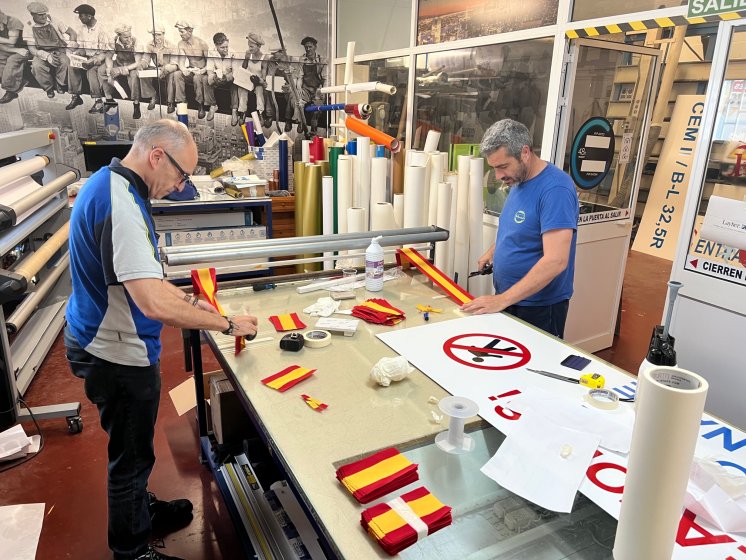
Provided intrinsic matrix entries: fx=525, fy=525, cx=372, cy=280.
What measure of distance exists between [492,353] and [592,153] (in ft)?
7.35

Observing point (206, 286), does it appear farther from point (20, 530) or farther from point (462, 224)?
point (462, 224)

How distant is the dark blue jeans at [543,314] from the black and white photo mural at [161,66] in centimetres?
405

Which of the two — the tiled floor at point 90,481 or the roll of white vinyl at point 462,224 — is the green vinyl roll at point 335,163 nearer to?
the roll of white vinyl at point 462,224

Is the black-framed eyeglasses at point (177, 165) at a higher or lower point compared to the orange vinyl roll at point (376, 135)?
lower

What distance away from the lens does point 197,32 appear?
5.08 meters

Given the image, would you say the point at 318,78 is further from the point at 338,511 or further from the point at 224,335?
the point at 338,511

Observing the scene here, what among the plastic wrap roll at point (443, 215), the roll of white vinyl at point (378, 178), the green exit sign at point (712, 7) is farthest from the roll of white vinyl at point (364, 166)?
the green exit sign at point (712, 7)

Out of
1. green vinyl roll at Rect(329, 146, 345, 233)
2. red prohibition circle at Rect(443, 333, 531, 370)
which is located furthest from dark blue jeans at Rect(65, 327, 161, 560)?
green vinyl roll at Rect(329, 146, 345, 233)

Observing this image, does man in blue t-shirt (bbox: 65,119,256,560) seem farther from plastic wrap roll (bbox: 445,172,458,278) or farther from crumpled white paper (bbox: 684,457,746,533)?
plastic wrap roll (bbox: 445,172,458,278)

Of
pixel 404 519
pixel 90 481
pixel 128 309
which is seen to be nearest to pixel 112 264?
pixel 128 309

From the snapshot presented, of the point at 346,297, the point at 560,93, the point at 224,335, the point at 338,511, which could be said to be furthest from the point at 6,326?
the point at 560,93

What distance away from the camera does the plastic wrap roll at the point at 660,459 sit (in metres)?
0.76

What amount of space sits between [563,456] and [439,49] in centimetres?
336

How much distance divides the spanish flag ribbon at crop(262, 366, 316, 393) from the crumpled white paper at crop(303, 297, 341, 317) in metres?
0.45
